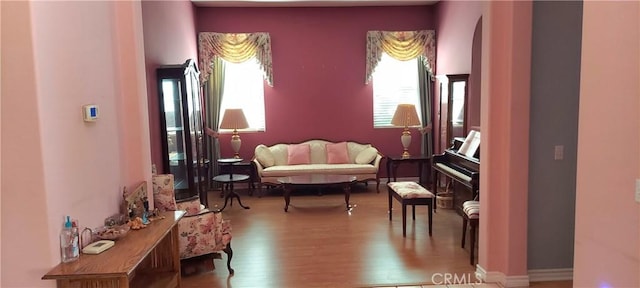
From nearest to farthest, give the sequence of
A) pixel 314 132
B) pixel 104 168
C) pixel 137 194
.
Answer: pixel 104 168
pixel 137 194
pixel 314 132

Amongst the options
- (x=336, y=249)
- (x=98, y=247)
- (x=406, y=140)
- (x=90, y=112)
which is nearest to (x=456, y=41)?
(x=406, y=140)

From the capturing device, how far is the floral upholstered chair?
144 inches

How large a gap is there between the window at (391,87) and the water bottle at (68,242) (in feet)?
20.2

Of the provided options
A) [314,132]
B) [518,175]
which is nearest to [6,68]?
[518,175]

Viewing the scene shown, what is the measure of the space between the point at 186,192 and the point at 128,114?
2016 millimetres

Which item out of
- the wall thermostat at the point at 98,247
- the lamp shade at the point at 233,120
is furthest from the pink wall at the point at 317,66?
the wall thermostat at the point at 98,247

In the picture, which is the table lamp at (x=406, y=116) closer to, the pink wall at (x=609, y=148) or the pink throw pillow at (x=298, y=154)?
the pink throw pillow at (x=298, y=154)

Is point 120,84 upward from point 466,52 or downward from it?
downward

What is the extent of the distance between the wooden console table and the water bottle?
4 centimetres

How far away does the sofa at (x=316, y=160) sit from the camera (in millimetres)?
7230

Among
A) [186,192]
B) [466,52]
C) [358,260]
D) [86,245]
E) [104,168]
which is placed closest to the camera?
[86,245]

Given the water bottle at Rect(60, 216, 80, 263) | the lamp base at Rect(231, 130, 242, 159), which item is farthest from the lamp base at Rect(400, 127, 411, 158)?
the water bottle at Rect(60, 216, 80, 263)

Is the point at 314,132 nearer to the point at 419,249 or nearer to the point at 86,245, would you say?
the point at 419,249

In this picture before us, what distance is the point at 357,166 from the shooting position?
7.32 meters
